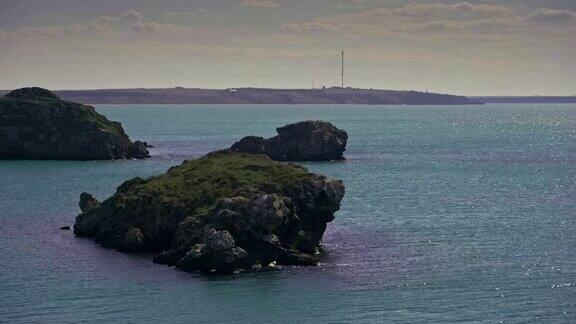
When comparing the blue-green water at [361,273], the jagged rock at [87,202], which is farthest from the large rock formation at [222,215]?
the blue-green water at [361,273]

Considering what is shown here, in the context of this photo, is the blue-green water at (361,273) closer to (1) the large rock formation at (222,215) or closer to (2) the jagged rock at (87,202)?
(1) the large rock formation at (222,215)

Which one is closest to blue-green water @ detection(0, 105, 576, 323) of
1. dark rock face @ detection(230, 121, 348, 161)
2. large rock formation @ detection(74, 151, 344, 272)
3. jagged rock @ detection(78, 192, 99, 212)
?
large rock formation @ detection(74, 151, 344, 272)

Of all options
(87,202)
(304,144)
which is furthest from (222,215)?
(304,144)

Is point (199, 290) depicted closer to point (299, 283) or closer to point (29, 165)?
point (299, 283)

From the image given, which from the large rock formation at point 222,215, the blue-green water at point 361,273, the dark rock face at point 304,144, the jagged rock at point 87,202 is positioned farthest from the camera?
the dark rock face at point 304,144

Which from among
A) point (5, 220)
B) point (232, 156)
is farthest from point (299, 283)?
point (5, 220)

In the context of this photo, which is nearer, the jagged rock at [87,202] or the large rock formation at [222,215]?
the large rock formation at [222,215]

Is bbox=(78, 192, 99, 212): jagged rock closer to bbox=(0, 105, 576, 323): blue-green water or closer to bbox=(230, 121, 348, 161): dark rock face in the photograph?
bbox=(0, 105, 576, 323): blue-green water
